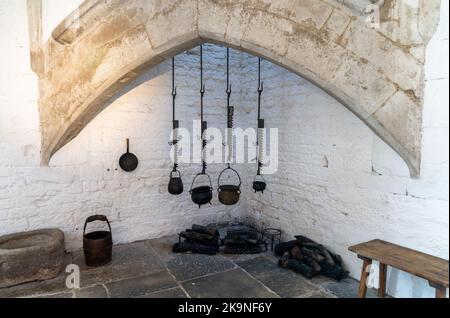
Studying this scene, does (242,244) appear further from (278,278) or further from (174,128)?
(174,128)

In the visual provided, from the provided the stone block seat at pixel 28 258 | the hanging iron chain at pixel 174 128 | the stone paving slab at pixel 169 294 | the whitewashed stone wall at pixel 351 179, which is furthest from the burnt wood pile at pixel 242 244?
the stone block seat at pixel 28 258

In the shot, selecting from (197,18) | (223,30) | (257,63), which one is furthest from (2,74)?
(257,63)

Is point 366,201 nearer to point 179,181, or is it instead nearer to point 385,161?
point 385,161

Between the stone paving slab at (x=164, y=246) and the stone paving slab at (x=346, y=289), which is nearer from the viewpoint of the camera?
the stone paving slab at (x=346, y=289)

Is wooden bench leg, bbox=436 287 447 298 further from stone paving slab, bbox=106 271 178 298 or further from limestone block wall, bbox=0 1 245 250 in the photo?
limestone block wall, bbox=0 1 245 250

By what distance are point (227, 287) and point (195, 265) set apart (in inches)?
22.4

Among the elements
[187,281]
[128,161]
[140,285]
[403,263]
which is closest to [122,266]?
[140,285]

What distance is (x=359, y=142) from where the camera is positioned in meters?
2.91

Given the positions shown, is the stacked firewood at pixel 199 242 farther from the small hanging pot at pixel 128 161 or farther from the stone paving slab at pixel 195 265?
the small hanging pot at pixel 128 161

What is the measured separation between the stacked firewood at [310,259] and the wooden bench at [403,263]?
48cm

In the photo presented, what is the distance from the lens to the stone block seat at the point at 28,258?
2748 mm

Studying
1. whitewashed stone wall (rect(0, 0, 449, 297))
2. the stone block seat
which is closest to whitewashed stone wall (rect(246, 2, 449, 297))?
whitewashed stone wall (rect(0, 0, 449, 297))
